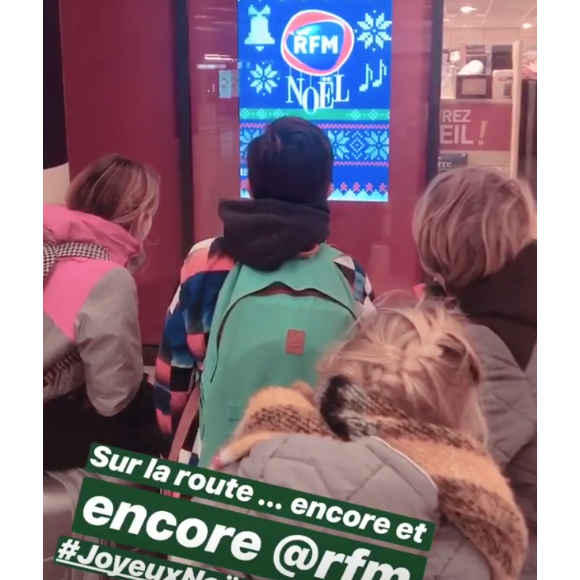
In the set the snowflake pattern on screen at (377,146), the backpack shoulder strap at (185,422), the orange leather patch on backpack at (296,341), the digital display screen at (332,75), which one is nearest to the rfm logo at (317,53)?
→ the digital display screen at (332,75)

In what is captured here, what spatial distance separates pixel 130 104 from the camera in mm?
1959

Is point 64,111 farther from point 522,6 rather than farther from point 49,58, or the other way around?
A: point 522,6

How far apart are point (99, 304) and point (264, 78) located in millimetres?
691

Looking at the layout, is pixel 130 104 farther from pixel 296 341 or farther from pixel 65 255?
pixel 296 341

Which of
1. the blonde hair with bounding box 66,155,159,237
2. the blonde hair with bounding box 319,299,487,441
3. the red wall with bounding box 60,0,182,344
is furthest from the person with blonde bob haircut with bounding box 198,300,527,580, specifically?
the blonde hair with bounding box 66,155,159,237

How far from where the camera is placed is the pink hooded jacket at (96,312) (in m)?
1.97

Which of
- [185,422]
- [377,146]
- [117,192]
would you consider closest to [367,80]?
[377,146]

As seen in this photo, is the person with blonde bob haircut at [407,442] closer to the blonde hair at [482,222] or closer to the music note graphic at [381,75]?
the blonde hair at [482,222]

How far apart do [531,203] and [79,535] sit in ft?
4.46

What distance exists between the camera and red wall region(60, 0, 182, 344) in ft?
6.32

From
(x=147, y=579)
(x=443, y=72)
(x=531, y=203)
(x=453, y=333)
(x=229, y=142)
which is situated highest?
(x=443, y=72)

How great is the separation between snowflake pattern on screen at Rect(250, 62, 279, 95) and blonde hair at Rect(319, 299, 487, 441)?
61cm
